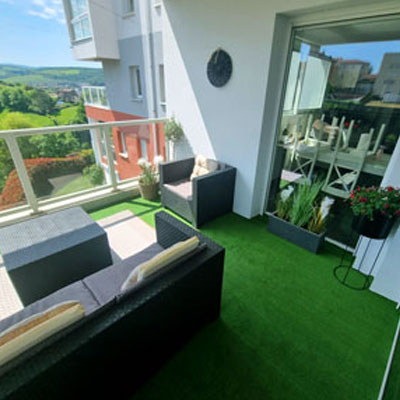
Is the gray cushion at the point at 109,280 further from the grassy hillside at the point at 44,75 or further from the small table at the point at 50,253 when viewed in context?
the grassy hillside at the point at 44,75

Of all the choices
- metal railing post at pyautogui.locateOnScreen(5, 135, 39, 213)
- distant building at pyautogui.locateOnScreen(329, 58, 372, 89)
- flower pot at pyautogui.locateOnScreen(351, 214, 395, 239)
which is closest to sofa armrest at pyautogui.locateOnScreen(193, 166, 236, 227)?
distant building at pyautogui.locateOnScreen(329, 58, 372, 89)

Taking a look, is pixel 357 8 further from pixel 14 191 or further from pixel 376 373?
pixel 14 191

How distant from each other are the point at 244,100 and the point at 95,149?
86.3 inches

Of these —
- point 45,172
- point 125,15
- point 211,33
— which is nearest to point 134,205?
point 45,172

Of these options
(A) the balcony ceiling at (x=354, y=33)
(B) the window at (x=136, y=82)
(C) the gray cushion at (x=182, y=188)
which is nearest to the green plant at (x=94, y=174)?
(C) the gray cushion at (x=182, y=188)

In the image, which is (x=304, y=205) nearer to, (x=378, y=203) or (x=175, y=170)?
(x=378, y=203)

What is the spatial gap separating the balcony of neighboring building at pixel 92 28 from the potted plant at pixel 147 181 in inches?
194

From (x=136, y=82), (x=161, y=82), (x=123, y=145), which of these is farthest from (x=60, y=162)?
(x=136, y=82)

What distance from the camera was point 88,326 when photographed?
1025mm

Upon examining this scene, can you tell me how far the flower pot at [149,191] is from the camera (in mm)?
3721

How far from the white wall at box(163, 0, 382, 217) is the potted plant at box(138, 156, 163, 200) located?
0.80 metres

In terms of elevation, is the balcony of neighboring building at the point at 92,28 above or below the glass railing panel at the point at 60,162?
above

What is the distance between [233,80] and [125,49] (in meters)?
5.42

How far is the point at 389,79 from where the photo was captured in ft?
6.75
